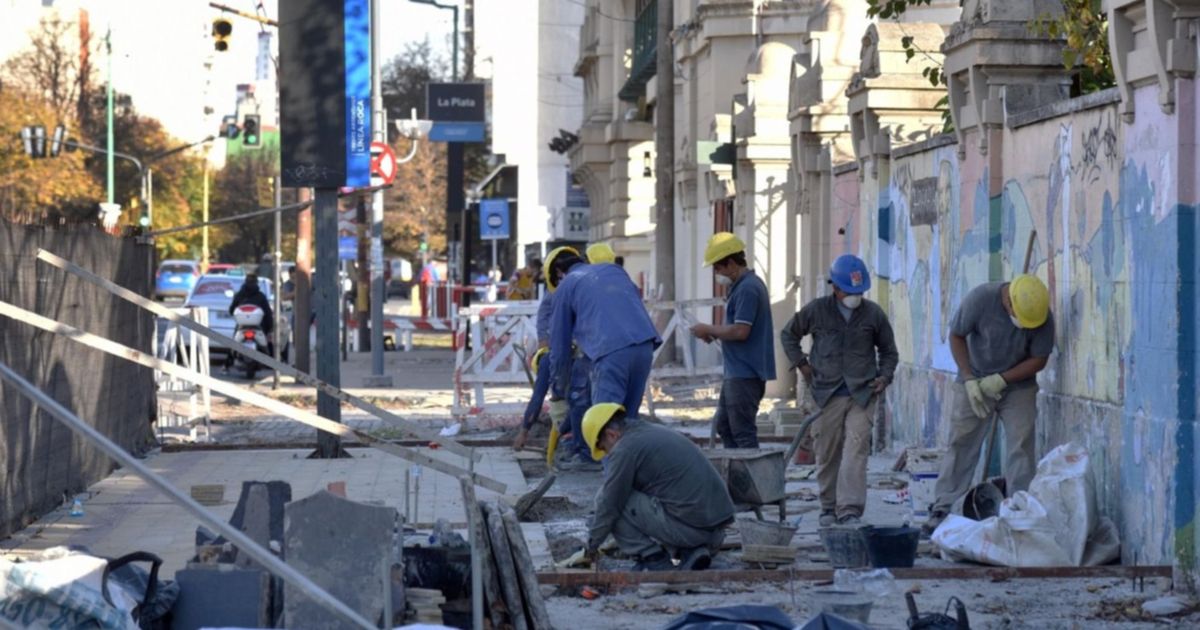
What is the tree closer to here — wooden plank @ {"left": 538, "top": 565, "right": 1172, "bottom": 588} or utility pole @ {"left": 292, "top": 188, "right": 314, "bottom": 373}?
utility pole @ {"left": 292, "top": 188, "right": 314, "bottom": 373}

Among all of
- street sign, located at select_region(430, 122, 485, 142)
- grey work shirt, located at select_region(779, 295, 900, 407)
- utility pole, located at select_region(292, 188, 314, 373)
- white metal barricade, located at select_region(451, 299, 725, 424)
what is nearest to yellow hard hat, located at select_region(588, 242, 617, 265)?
white metal barricade, located at select_region(451, 299, 725, 424)

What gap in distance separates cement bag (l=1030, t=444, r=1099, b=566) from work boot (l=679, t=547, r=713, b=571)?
1.81 m

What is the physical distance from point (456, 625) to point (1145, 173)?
4227 mm

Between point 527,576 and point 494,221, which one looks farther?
point 494,221

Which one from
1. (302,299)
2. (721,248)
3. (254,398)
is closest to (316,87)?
(721,248)

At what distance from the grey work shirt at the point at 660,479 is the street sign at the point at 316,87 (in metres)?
7.33

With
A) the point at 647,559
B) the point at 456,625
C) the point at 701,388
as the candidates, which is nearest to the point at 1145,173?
the point at 647,559

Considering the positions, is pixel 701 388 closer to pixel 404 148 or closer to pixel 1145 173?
pixel 1145 173

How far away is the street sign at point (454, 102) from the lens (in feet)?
136

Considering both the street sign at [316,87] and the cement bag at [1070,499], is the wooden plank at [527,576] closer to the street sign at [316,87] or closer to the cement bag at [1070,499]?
the cement bag at [1070,499]

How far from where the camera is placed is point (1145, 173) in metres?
10.0

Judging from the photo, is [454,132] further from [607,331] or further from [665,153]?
[607,331]

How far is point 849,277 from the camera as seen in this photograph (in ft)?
39.3

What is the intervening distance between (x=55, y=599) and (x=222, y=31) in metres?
19.8
